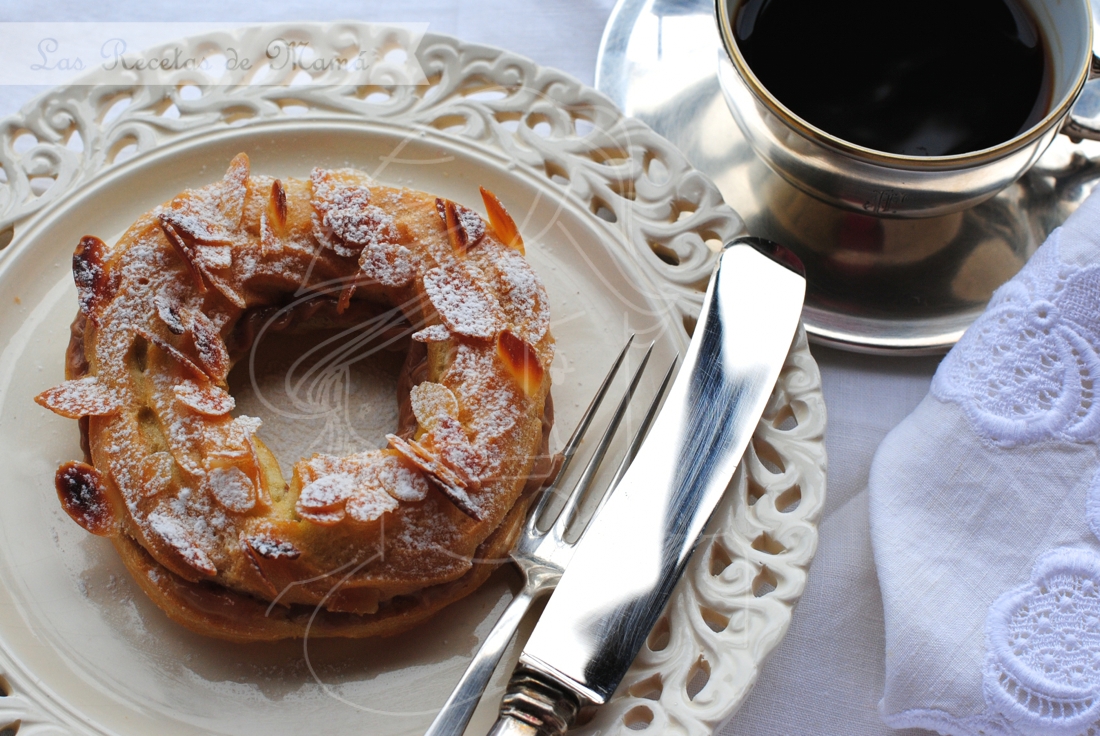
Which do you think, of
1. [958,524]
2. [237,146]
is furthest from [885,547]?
[237,146]

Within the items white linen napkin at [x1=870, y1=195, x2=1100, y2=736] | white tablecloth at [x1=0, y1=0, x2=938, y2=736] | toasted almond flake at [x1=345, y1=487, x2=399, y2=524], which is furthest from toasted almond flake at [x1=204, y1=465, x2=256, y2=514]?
white linen napkin at [x1=870, y1=195, x2=1100, y2=736]

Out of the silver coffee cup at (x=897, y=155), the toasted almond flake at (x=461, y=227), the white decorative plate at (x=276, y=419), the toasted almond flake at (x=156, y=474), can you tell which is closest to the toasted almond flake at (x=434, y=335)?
the toasted almond flake at (x=461, y=227)

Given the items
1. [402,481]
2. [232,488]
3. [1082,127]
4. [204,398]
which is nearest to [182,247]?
[204,398]

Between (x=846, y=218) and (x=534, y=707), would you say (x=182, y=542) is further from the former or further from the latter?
(x=846, y=218)

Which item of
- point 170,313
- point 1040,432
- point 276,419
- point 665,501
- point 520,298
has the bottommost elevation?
point 1040,432

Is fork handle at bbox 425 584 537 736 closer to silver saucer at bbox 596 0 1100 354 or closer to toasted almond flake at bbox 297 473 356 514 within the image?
toasted almond flake at bbox 297 473 356 514

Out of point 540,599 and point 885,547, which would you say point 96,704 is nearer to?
point 540,599
